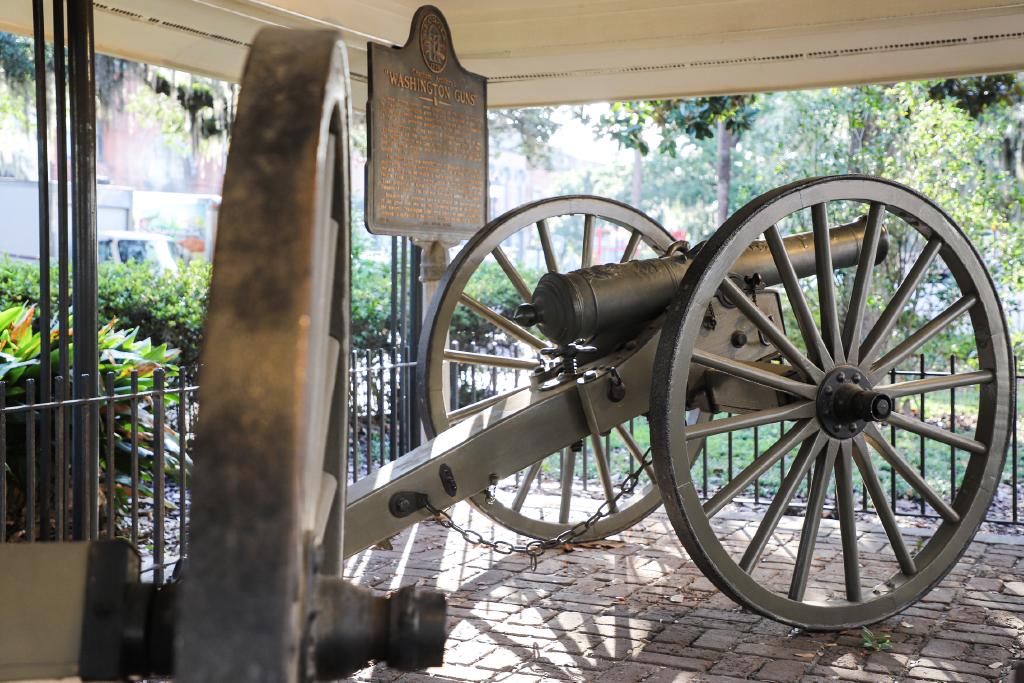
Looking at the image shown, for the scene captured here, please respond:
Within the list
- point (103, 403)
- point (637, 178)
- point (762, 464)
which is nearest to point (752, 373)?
point (762, 464)

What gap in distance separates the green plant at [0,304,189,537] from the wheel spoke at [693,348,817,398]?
A: 2.39m

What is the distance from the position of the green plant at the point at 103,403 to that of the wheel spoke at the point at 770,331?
251 centimetres

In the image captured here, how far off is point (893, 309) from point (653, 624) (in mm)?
1577

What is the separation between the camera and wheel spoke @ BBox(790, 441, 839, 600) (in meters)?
4.01

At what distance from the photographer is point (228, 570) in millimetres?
953

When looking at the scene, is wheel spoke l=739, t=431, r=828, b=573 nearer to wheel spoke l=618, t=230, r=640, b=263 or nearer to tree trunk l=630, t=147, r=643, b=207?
wheel spoke l=618, t=230, r=640, b=263

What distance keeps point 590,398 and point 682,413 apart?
60cm

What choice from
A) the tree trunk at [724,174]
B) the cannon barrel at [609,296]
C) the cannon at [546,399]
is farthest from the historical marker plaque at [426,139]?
the tree trunk at [724,174]

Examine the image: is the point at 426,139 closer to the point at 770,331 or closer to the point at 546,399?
the point at 546,399

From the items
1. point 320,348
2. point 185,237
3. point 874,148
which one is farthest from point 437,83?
point 185,237

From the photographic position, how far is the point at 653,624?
4.36m

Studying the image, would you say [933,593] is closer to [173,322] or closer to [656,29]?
[656,29]

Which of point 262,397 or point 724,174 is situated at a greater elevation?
point 724,174

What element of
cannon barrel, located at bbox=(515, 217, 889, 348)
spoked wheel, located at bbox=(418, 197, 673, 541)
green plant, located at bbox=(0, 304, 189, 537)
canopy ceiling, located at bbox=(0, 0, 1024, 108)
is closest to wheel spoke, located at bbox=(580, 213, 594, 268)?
spoked wheel, located at bbox=(418, 197, 673, 541)
